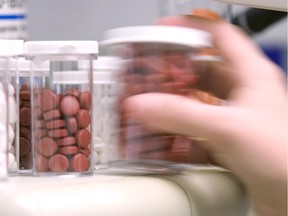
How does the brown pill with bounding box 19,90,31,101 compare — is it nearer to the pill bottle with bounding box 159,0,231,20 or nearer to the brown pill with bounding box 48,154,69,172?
the brown pill with bounding box 48,154,69,172

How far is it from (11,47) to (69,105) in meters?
0.07

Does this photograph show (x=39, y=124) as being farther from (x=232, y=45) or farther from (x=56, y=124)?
(x=232, y=45)

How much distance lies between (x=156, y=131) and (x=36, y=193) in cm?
11

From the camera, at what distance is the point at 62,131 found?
1.72 feet

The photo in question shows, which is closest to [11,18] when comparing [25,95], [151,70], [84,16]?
[25,95]

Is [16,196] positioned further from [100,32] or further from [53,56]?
[100,32]

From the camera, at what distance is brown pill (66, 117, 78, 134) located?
0.53m

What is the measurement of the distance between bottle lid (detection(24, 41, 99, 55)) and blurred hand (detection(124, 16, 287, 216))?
0.08m

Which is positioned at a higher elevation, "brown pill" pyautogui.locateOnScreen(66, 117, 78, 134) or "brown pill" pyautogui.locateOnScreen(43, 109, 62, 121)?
"brown pill" pyautogui.locateOnScreen(43, 109, 62, 121)

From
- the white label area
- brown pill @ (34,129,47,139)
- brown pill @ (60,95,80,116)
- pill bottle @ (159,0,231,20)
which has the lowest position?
brown pill @ (34,129,47,139)

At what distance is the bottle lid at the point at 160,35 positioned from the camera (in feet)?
1.50

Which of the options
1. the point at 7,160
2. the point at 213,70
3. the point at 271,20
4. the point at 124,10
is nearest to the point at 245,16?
the point at 271,20

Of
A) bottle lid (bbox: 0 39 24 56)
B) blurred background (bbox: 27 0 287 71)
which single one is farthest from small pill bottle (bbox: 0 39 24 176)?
blurred background (bbox: 27 0 287 71)

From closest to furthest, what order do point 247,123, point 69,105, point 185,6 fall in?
point 247,123
point 69,105
point 185,6
